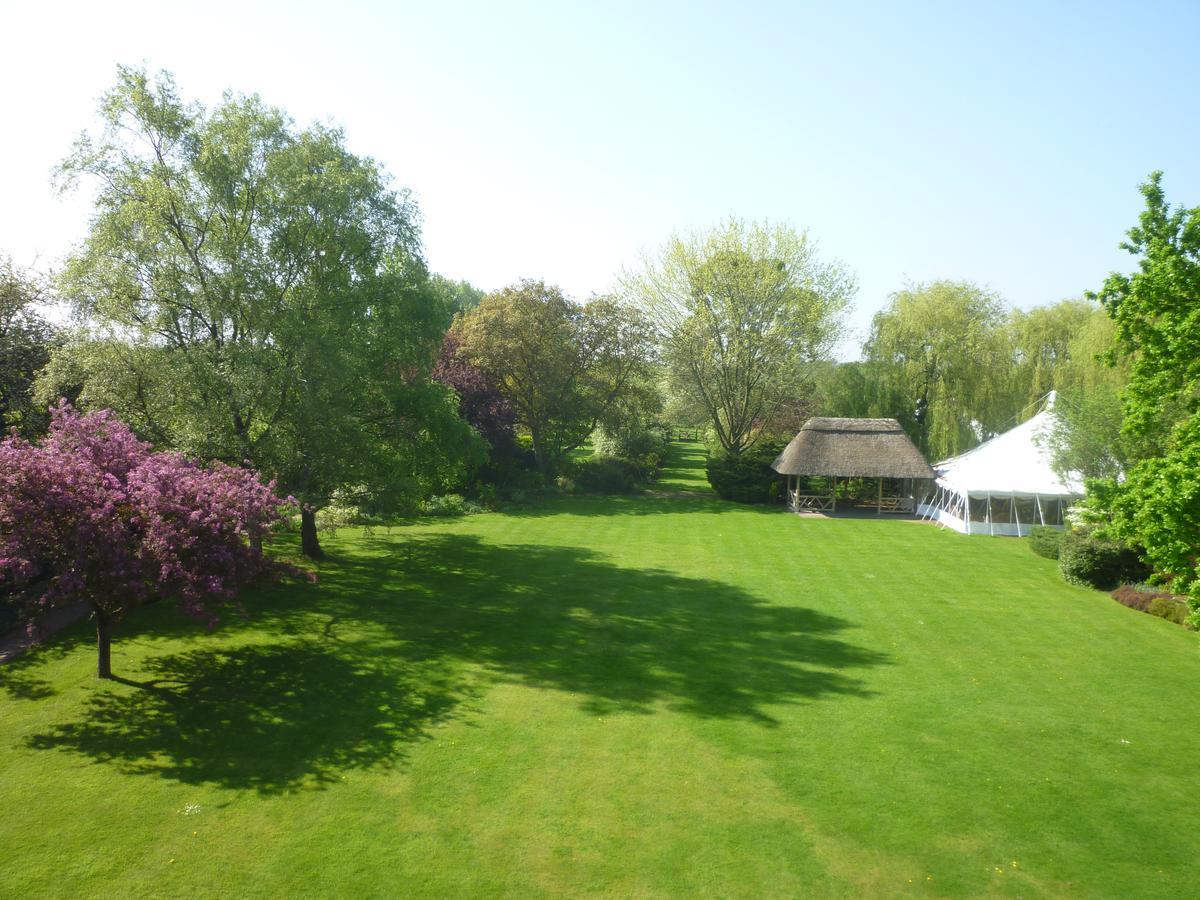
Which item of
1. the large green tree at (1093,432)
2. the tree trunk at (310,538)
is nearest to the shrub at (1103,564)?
the large green tree at (1093,432)

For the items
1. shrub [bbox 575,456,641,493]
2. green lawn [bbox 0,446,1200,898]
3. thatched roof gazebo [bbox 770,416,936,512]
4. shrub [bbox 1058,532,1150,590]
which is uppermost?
thatched roof gazebo [bbox 770,416,936,512]

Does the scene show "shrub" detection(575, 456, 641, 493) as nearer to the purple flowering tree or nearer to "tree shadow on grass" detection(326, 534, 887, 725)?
"tree shadow on grass" detection(326, 534, 887, 725)

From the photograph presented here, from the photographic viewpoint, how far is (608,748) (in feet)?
36.0

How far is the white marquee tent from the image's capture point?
1117 inches

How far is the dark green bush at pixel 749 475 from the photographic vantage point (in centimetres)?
3788

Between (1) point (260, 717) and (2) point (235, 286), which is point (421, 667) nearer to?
(1) point (260, 717)

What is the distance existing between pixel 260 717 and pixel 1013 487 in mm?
27896

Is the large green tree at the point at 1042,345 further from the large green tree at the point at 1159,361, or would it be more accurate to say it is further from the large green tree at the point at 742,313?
the large green tree at the point at 1159,361

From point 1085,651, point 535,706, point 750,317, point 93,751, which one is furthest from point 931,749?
point 750,317

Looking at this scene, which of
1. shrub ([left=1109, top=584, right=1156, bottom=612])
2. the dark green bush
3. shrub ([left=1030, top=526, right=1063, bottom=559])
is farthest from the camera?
the dark green bush

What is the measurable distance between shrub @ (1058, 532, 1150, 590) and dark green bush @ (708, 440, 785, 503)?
55.1ft

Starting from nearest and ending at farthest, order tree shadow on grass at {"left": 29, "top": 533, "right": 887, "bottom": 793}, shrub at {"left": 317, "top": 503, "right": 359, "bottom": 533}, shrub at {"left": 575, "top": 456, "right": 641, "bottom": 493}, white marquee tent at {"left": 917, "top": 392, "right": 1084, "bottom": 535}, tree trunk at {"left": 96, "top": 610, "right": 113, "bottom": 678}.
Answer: tree shadow on grass at {"left": 29, "top": 533, "right": 887, "bottom": 793}
tree trunk at {"left": 96, "top": 610, "right": 113, "bottom": 678}
shrub at {"left": 317, "top": 503, "right": 359, "bottom": 533}
white marquee tent at {"left": 917, "top": 392, "right": 1084, "bottom": 535}
shrub at {"left": 575, "top": 456, "right": 641, "bottom": 493}

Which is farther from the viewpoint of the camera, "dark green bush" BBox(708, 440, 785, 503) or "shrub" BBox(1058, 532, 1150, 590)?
"dark green bush" BBox(708, 440, 785, 503)

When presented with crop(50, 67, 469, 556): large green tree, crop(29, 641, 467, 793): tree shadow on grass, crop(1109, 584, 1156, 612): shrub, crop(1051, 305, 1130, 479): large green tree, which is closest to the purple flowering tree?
crop(29, 641, 467, 793): tree shadow on grass
